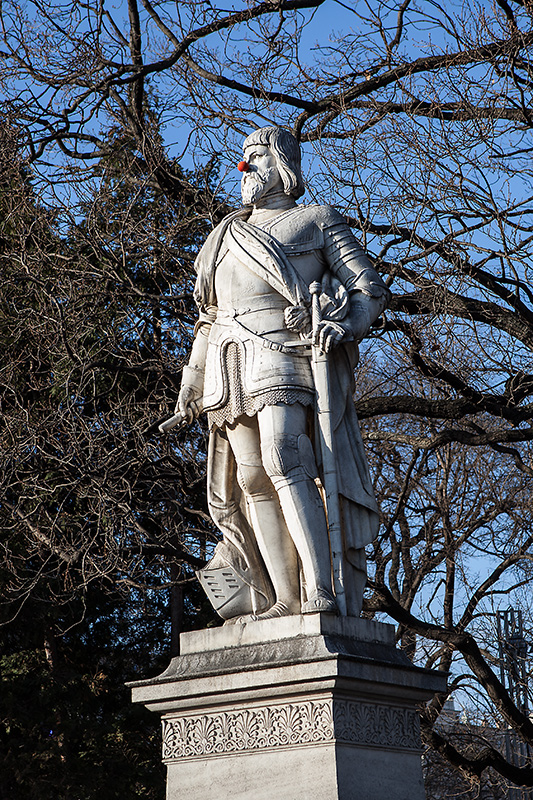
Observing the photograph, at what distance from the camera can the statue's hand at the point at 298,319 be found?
19.4 ft

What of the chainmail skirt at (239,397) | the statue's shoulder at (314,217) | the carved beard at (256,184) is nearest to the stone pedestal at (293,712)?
the chainmail skirt at (239,397)

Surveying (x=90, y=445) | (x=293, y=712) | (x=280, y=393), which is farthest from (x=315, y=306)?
(x=90, y=445)

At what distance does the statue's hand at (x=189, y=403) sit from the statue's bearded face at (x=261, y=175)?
42.5 inches

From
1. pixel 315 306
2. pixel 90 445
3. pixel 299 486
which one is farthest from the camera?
pixel 90 445

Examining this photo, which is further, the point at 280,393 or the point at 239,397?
the point at 239,397

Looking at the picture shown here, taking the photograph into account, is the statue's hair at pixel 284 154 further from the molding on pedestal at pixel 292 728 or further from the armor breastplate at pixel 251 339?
the molding on pedestal at pixel 292 728

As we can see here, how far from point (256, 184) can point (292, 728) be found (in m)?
2.85

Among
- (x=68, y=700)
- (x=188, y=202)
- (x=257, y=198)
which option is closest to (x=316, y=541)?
(x=257, y=198)

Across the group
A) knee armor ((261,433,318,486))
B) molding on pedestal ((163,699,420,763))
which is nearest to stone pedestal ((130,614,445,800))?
molding on pedestal ((163,699,420,763))

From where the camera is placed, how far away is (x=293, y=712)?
539 cm

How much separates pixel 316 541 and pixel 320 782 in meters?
1.11

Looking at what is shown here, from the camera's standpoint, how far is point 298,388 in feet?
19.1

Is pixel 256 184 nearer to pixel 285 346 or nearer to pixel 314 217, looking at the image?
pixel 314 217

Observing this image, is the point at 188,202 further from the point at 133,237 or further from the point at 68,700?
the point at 68,700
